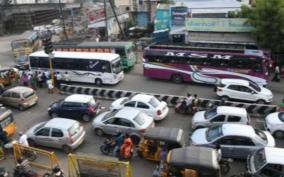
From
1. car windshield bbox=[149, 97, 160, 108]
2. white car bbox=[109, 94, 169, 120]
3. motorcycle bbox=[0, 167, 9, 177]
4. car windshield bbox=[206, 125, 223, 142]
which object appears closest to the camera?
motorcycle bbox=[0, 167, 9, 177]

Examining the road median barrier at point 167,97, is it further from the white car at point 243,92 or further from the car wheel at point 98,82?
the car wheel at point 98,82

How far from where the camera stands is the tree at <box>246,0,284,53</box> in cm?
2670

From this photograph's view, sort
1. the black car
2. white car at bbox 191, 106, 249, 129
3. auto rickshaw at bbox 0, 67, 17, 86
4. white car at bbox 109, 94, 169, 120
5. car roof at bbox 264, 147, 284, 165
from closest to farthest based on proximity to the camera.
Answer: car roof at bbox 264, 147, 284, 165 < white car at bbox 191, 106, 249, 129 < white car at bbox 109, 94, 169, 120 < the black car < auto rickshaw at bbox 0, 67, 17, 86

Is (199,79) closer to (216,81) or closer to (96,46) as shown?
(216,81)

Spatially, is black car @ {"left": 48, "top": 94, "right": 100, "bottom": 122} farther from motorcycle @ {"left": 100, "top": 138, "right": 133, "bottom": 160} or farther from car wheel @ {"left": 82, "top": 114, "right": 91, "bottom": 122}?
motorcycle @ {"left": 100, "top": 138, "right": 133, "bottom": 160}

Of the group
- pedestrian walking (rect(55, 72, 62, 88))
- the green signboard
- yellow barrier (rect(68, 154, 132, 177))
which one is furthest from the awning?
yellow barrier (rect(68, 154, 132, 177))

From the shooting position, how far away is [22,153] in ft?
50.1

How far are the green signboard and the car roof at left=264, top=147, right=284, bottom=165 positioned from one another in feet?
63.1

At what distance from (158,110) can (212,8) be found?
21616 millimetres

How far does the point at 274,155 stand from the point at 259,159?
1.94ft

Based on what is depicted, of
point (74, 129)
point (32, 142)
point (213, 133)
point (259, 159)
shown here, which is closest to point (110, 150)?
point (74, 129)

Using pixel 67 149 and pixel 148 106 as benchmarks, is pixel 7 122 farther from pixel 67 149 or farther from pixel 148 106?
pixel 148 106

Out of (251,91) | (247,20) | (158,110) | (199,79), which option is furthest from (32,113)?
(247,20)

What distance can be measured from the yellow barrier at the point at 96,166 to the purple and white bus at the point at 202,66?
1384 cm
